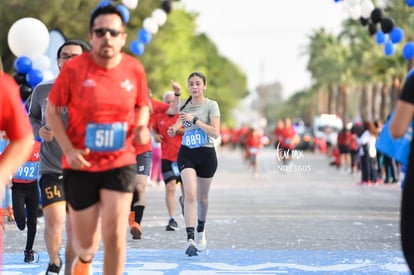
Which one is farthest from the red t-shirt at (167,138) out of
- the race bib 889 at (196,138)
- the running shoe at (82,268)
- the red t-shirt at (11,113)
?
the red t-shirt at (11,113)

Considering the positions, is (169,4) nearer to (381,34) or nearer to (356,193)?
(381,34)

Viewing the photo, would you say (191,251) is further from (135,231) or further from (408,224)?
(408,224)

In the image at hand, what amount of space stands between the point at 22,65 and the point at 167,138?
229cm

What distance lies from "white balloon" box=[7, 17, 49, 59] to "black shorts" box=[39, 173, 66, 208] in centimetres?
657

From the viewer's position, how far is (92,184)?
5934mm

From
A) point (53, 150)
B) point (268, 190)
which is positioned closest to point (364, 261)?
point (53, 150)

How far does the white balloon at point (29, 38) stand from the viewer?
1383 cm

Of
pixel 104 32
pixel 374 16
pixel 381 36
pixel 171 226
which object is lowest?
pixel 171 226

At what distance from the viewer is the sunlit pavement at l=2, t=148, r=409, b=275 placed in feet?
29.7

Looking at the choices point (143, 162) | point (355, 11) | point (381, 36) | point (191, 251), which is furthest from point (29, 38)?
point (381, 36)

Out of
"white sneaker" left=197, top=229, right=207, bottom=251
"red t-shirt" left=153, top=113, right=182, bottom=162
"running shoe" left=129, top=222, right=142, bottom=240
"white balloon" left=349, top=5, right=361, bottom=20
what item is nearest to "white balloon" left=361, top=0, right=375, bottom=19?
"white balloon" left=349, top=5, right=361, bottom=20

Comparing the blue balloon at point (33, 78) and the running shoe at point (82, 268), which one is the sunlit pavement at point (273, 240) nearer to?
the blue balloon at point (33, 78)

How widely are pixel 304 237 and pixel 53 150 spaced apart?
16.9 ft

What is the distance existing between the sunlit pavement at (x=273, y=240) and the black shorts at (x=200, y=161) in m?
0.87
